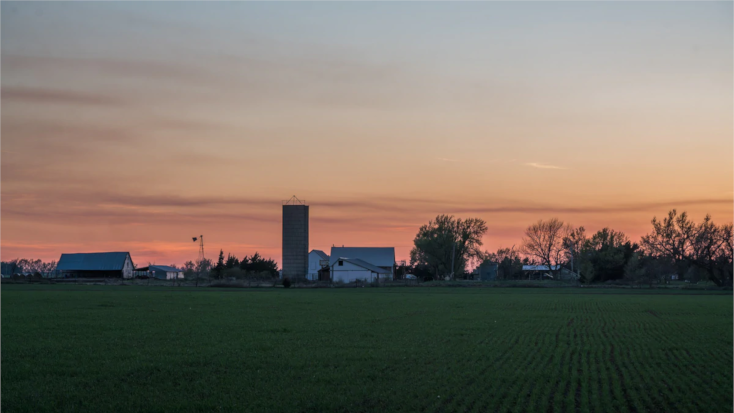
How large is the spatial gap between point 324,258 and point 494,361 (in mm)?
125528

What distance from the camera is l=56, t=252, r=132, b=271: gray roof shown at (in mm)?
131375

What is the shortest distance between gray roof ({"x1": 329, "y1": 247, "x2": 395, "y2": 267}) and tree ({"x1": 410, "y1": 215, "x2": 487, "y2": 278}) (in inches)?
310

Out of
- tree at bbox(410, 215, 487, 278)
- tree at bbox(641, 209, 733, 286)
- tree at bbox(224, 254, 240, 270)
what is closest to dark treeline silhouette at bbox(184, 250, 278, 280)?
tree at bbox(224, 254, 240, 270)

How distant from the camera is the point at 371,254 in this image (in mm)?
134750

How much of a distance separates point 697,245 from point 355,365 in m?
103

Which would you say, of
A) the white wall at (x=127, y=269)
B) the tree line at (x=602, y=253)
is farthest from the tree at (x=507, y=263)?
the white wall at (x=127, y=269)

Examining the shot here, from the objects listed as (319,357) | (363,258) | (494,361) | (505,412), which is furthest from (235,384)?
(363,258)

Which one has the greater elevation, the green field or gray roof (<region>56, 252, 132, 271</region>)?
gray roof (<region>56, 252, 132, 271</region>)

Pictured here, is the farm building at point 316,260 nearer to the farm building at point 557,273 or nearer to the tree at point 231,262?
the tree at point 231,262

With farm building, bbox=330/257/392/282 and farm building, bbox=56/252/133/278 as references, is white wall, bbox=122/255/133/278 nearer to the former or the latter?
farm building, bbox=56/252/133/278

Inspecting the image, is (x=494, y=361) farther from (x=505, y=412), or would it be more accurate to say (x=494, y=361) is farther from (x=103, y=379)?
(x=103, y=379)

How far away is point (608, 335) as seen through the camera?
77.6 ft

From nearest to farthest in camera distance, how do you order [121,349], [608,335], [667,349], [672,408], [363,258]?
[672,408] → [121,349] → [667,349] → [608,335] → [363,258]

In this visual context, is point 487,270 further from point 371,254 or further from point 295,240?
point 295,240
